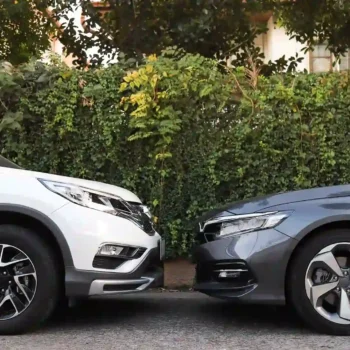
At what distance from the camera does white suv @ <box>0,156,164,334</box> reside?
403 centimetres

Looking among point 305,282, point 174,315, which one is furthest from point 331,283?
point 174,315

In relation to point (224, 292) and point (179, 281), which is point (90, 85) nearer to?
point (179, 281)

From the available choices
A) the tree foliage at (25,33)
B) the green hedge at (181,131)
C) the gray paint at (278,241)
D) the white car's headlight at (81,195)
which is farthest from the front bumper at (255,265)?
the tree foliage at (25,33)

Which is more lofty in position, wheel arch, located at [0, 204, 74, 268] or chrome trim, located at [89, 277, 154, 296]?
wheel arch, located at [0, 204, 74, 268]

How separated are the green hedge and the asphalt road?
47.8 inches

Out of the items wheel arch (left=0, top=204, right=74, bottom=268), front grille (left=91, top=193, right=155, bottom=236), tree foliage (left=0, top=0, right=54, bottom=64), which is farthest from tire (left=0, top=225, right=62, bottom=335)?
tree foliage (left=0, top=0, right=54, bottom=64)

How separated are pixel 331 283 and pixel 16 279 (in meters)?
2.23

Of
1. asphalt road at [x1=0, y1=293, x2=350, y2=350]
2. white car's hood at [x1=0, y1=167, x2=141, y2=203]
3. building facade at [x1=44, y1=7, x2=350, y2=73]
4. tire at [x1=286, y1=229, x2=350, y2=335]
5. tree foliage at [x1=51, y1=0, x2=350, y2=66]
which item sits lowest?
asphalt road at [x1=0, y1=293, x2=350, y2=350]

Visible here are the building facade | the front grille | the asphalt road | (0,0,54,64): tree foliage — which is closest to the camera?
the asphalt road

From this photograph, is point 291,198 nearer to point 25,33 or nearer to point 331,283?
point 331,283

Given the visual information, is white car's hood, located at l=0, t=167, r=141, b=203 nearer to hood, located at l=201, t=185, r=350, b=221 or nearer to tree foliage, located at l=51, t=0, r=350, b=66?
hood, located at l=201, t=185, r=350, b=221

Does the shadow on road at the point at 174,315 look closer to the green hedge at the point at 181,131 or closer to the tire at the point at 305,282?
the tire at the point at 305,282

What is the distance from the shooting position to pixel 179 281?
6020mm

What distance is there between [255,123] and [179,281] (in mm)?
1866
